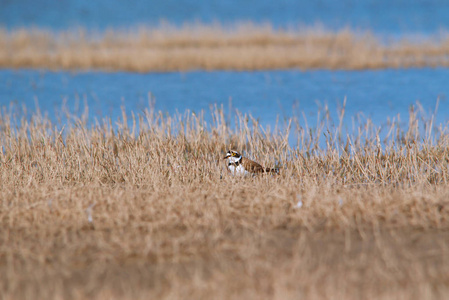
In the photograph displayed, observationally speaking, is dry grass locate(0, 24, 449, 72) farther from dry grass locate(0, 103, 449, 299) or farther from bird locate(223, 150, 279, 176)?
bird locate(223, 150, 279, 176)

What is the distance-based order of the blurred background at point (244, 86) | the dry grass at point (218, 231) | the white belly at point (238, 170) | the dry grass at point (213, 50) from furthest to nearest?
the dry grass at point (213, 50) < the blurred background at point (244, 86) < the white belly at point (238, 170) < the dry grass at point (218, 231)

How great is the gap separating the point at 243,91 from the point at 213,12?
24.0 metres

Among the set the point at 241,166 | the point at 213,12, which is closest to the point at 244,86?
the point at 241,166

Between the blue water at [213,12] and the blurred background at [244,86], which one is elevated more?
the blue water at [213,12]

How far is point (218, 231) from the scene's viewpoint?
5.58 meters

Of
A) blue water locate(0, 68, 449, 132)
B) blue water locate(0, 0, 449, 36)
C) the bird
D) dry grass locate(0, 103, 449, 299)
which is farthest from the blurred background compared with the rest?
blue water locate(0, 0, 449, 36)

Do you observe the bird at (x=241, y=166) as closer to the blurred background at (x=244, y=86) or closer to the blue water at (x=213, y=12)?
the blurred background at (x=244, y=86)

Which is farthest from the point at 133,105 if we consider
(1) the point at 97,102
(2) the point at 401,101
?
(2) the point at 401,101

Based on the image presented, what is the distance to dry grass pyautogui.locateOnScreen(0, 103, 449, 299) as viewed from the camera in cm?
460

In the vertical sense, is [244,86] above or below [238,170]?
above

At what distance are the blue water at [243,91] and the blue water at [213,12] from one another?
581 inches

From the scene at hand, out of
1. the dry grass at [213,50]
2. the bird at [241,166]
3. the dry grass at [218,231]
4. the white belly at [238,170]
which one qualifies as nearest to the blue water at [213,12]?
the dry grass at [213,50]

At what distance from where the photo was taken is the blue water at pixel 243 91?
46.2 ft

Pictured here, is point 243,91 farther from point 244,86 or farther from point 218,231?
point 218,231
